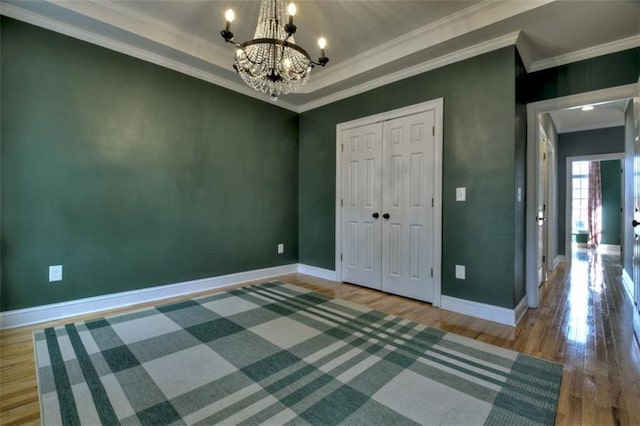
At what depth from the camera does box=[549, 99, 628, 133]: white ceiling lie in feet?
13.7

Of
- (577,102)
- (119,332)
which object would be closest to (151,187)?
(119,332)

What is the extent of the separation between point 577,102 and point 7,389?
4.86m

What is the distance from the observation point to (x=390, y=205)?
337cm

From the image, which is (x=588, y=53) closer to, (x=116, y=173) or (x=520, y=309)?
(x=520, y=309)

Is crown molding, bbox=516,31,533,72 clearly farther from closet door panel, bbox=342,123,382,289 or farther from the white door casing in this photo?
closet door panel, bbox=342,123,382,289

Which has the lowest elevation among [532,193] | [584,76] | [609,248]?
[609,248]

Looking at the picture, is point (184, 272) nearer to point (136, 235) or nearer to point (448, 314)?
point (136, 235)

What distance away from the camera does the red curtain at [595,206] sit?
286 inches

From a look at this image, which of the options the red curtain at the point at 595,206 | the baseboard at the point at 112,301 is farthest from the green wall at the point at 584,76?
the red curtain at the point at 595,206

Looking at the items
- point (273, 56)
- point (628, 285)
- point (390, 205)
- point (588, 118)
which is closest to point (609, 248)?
point (588, 118)

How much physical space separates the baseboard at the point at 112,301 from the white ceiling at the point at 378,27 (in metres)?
2.45

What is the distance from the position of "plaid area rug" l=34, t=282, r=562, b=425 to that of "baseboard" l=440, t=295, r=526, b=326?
590 millimetres

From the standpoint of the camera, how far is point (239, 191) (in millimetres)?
3775

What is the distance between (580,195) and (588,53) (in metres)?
7.09
